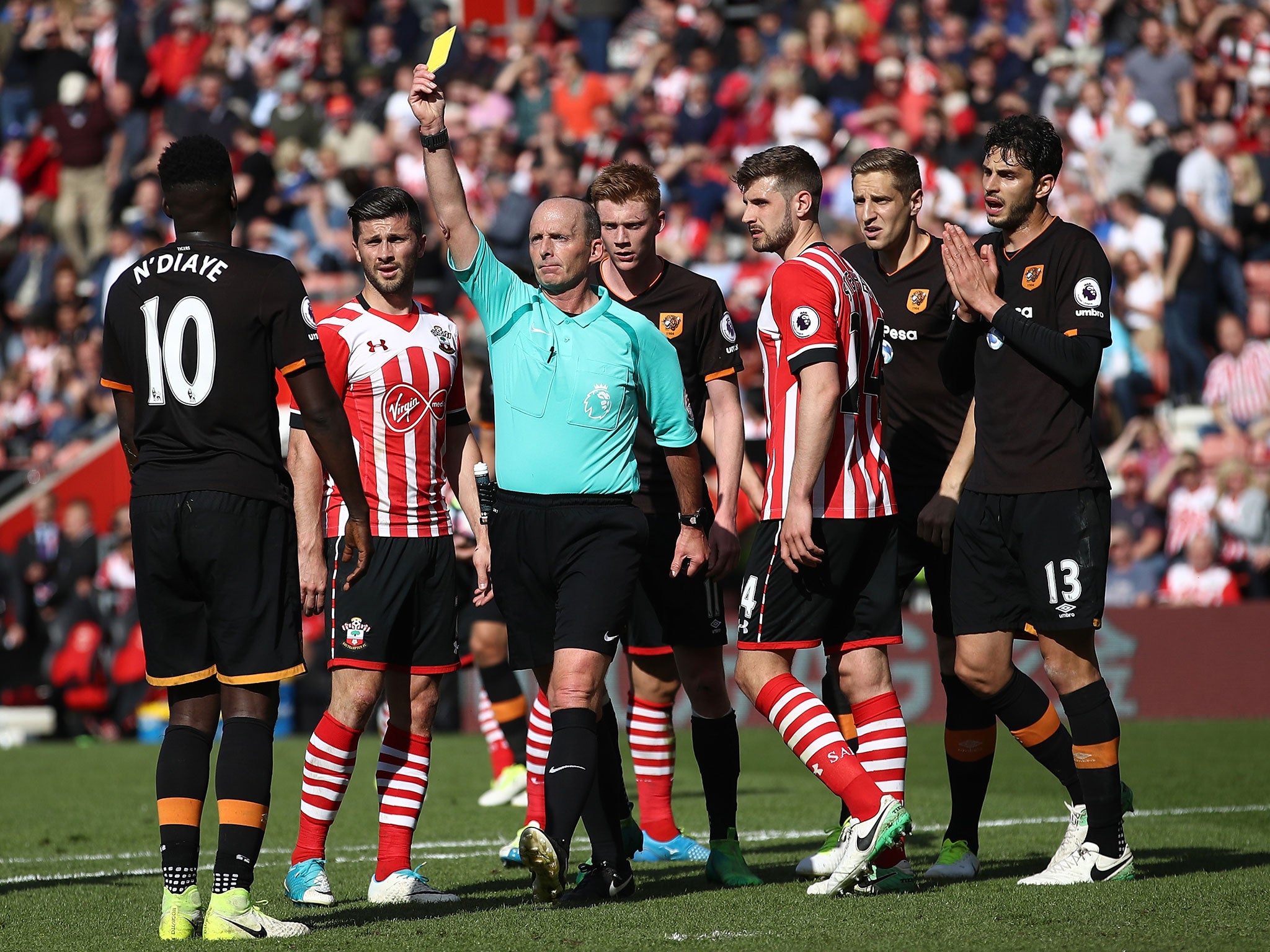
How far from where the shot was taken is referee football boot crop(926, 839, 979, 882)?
632 cm

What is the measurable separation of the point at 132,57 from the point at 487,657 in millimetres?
16410

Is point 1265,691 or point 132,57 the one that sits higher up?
point 132,57

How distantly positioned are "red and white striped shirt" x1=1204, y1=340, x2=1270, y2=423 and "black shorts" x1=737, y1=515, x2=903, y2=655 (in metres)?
10.5

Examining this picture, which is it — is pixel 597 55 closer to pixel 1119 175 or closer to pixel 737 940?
pixel 1119 175

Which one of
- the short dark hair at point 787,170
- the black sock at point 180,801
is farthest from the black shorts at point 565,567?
the short dark hair at point 787,170

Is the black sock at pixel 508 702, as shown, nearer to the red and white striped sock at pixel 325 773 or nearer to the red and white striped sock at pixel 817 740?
the red and white striped sock at pixel 325 773

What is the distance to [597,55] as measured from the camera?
22516mm

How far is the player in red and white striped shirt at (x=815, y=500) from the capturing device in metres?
5.86

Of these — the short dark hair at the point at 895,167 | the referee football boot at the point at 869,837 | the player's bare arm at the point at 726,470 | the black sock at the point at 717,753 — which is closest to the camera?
the referee football boot at the point at 869,837

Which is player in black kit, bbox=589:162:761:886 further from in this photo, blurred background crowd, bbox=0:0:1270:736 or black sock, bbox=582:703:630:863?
blurred background crowd, bbox=0:0:1270:736

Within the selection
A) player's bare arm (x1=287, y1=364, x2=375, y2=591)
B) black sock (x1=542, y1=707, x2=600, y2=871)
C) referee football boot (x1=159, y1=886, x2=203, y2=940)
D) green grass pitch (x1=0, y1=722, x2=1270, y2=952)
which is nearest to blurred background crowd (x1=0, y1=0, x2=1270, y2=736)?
green grass pitch (x1=0, y1=722, x2=1270, y2=952)

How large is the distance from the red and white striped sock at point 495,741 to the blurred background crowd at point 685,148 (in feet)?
15.8

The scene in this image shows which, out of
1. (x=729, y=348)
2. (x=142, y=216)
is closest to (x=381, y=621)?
(x=729, y=348)

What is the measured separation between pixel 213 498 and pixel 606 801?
6.08 ft
